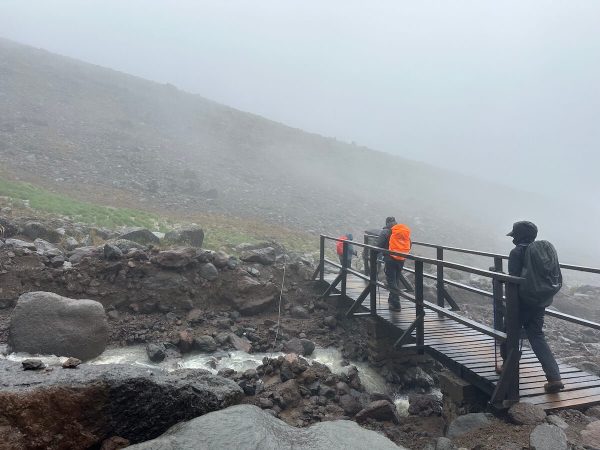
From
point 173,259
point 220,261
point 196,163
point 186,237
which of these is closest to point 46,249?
point 173,259

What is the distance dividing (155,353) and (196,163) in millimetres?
30552

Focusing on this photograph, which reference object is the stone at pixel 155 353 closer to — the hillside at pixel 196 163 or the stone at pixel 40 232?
the stone at pixel 40 232

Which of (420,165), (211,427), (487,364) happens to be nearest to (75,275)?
(211,427)

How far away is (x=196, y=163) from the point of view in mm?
36250

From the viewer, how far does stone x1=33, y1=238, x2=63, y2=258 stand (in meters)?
9.20

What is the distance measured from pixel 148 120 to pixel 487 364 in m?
45.3

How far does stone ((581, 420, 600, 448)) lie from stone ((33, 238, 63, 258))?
10008 millimetres

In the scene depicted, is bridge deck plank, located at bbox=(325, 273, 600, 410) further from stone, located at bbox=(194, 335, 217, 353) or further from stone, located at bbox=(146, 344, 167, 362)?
stone, located at bbox=(146, 344, 167, 362)

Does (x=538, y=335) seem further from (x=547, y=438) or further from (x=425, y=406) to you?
(x=425, y=406)

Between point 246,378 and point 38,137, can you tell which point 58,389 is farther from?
point 38,137

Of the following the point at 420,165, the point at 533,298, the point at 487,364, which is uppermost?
the point at 420,165

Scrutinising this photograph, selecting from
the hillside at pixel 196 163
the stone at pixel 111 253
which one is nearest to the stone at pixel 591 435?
the stone at pixel 111 253

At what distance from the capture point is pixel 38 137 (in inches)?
1148

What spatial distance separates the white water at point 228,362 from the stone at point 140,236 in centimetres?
555
